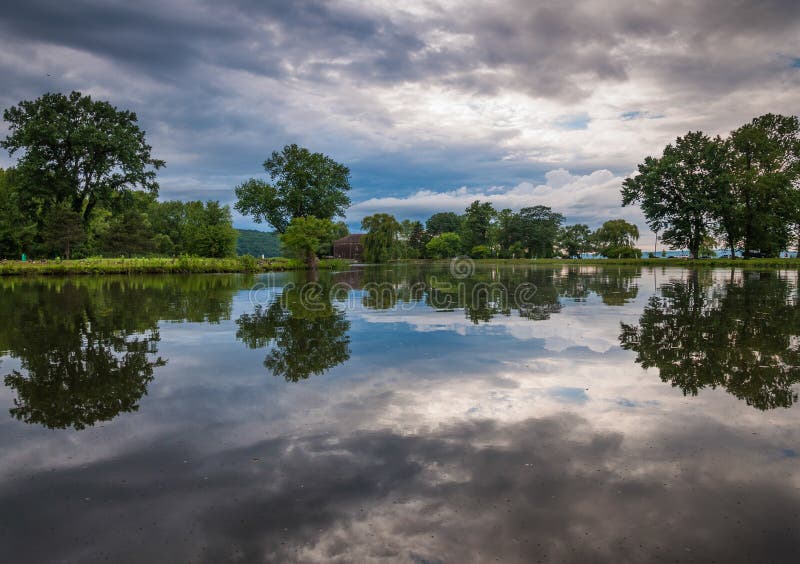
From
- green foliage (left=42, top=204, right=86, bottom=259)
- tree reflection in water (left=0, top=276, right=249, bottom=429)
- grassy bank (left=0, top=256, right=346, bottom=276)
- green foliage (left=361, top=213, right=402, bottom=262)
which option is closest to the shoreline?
grassy bank (left=0, top=256, right=346, bottom=276)

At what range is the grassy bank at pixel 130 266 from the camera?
1434 inches

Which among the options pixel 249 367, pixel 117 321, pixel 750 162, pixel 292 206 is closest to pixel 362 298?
pixel 117 321

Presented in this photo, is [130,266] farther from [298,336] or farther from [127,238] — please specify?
[298,336]

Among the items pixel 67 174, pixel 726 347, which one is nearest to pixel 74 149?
pixel 67 174

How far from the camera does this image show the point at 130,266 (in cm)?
3866

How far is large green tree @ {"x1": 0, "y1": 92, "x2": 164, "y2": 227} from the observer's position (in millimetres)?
42500

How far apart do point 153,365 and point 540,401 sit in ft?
18.4

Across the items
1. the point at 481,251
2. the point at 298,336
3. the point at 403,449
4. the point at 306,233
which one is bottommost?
the point at 403,449

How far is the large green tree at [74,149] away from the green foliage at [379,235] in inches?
1374

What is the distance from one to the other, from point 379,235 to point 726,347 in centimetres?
6944

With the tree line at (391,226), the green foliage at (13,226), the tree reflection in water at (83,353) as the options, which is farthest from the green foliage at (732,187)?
the green foliage at (13,226)

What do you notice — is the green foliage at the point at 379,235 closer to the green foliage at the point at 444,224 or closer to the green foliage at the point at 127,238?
the green foliage at the point at 127,238

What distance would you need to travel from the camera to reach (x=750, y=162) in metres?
56.8

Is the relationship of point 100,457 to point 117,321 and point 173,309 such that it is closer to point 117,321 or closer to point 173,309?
point 117,321
